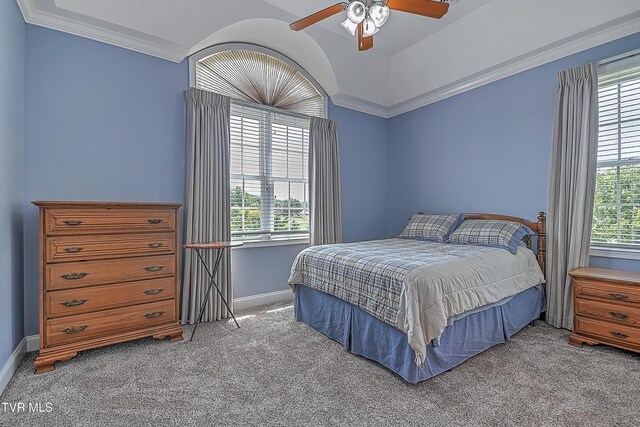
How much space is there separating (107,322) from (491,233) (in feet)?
11.5

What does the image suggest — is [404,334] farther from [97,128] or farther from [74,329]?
[97,128]

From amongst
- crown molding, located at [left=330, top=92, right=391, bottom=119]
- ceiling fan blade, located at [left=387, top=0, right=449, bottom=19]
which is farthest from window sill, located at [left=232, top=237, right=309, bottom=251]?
ceiling fan blade, located at [left=387, top=0, right=449, bottom=19]

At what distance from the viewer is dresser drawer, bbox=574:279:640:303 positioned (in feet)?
7.36

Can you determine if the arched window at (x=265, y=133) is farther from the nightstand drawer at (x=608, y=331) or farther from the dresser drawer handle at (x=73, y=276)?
the nightstand drawer at (x=608, y=331)

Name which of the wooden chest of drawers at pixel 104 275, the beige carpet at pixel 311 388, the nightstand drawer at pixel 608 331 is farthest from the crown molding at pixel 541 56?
the wooden chest of drawers at pixel 104 275

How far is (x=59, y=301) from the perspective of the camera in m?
2.13

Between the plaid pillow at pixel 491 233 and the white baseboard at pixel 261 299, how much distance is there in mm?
2079

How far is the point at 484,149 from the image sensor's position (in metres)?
3.68

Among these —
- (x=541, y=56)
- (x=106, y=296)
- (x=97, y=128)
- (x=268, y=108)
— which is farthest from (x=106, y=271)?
(x=541, y=56)

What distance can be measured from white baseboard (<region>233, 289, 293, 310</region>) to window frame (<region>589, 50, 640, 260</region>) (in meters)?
3.22

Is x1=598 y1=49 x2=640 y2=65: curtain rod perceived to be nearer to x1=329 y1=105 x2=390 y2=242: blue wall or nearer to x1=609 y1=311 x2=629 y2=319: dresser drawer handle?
x1=609 y1=311 x2=629 y2=319: dresser drawer handle

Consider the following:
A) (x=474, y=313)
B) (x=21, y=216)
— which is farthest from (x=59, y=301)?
(x=474, y=313)

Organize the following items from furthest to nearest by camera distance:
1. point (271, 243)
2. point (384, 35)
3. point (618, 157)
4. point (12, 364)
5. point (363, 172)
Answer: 1. point (363, 172)
2. point (384, 35)
3. point (271, 243)
4. point (618, 157)
5. point (12, 364)

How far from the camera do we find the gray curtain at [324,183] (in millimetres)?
4000
